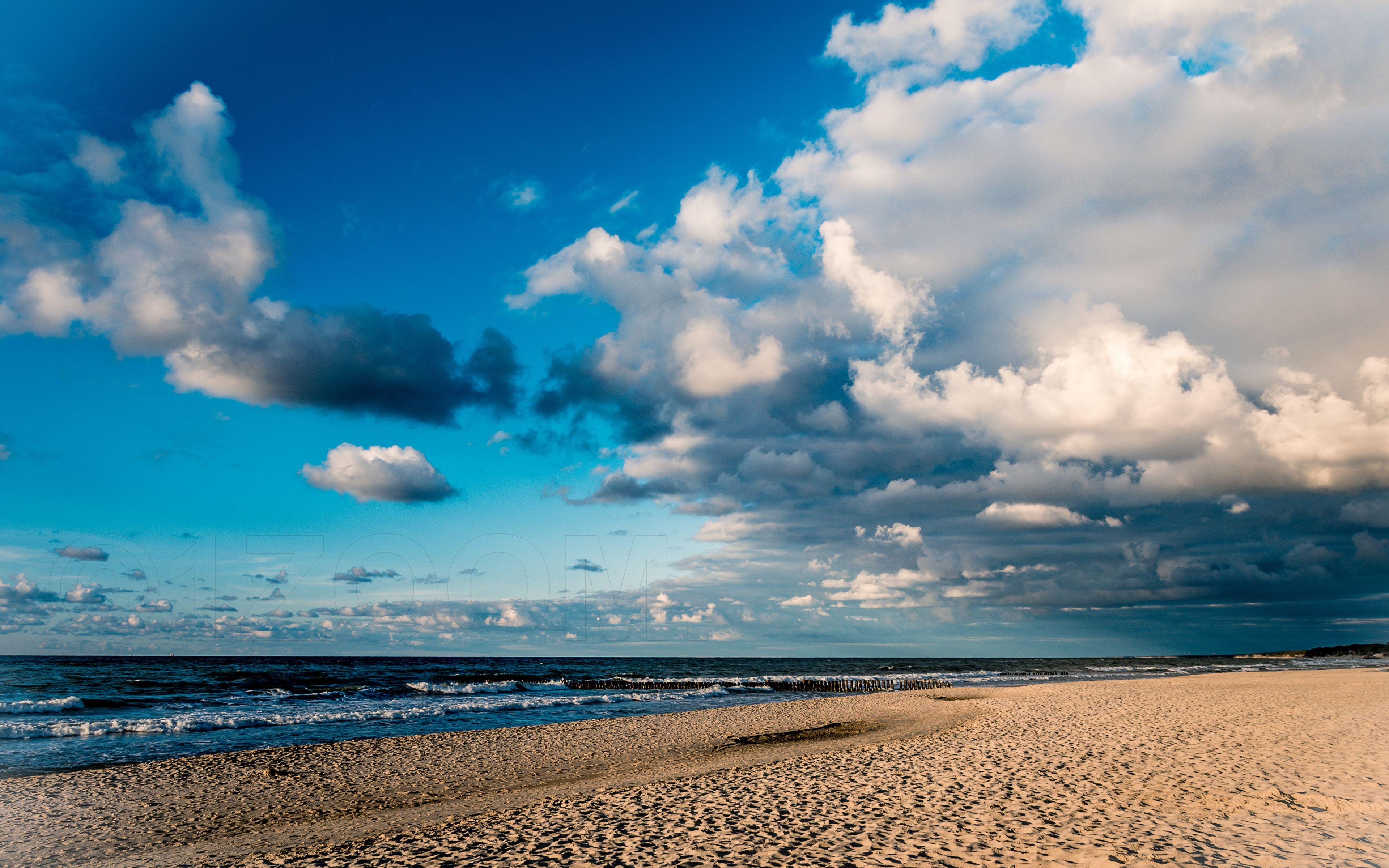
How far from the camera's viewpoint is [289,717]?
33.1 meters

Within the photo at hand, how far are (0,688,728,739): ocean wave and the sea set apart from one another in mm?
122

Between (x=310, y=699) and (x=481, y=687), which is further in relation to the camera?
(x=481, y=687)

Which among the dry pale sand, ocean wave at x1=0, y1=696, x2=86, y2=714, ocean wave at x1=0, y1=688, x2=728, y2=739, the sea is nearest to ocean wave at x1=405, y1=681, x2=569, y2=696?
the sea

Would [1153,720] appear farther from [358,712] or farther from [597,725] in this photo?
[358,712]

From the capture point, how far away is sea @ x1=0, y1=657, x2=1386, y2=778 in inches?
1030

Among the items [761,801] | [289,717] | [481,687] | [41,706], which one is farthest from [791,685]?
[761,801]

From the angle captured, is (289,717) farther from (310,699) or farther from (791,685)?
(791,685)

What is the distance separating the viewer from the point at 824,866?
33.1ft

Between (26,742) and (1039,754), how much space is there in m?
34.4

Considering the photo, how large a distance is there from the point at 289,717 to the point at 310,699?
11409 millimetres

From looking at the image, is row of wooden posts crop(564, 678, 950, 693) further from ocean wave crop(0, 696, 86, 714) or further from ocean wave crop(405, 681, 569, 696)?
ocean wave crop(0, 696, 86, 714)

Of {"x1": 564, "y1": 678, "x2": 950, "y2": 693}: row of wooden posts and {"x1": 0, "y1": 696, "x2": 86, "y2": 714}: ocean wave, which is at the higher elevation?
{"x1": 0, "y1": 696, "x2": 86, "y2": 714}: ocean wave

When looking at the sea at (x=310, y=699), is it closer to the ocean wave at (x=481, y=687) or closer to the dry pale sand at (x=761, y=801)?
the ocean wave at (x=481, y=687)

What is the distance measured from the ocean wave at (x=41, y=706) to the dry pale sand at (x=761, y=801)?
74.3 feet
